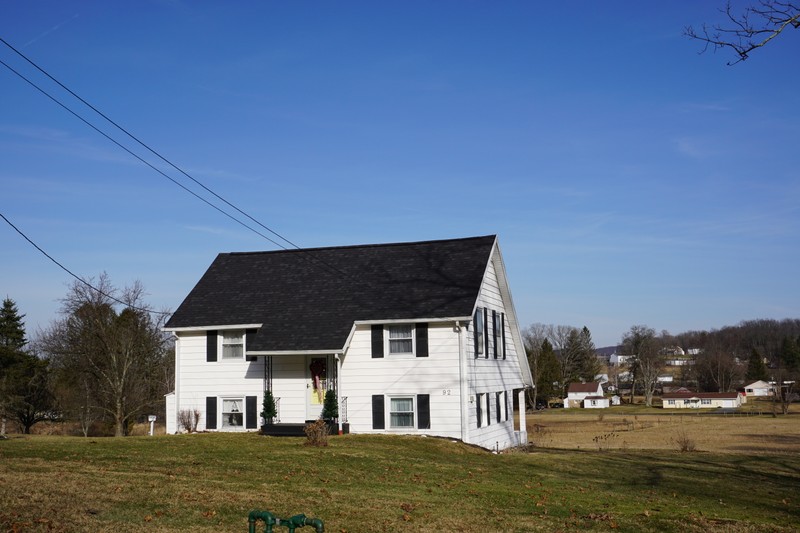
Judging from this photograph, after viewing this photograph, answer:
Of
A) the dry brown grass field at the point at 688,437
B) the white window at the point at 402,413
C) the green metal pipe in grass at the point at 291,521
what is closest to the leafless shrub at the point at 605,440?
the dry brown grass field at the point at 688,437

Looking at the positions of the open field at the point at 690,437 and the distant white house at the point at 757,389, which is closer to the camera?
the open field at the point at 690,437

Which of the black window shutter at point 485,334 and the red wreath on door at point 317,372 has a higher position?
the black window shutter at point 485,334

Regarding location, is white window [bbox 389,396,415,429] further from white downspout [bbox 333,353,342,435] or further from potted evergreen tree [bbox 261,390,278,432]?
potted evergreen tree [bbox 261,390,278,432]

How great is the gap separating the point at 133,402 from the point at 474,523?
3871cm

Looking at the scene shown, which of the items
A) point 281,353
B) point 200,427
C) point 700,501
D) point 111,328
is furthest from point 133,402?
point 700,501

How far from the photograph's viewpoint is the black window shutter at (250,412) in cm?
3023

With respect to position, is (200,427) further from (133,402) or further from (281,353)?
(133,402)

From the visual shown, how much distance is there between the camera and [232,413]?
3084cm

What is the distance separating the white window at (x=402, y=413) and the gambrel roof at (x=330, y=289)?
10.1 ft

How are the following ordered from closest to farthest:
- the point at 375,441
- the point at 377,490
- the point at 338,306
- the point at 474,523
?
the point at 474,523, the point at 377,490, the point at 375,441, the point at 338,306

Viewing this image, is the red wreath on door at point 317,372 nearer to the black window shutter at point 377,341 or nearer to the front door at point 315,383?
the front door at point 315,383

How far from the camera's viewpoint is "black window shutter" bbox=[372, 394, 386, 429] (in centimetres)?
2870

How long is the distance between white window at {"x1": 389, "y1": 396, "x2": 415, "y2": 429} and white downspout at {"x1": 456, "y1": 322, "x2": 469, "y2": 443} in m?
1.93

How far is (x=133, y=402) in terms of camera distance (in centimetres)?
4728
